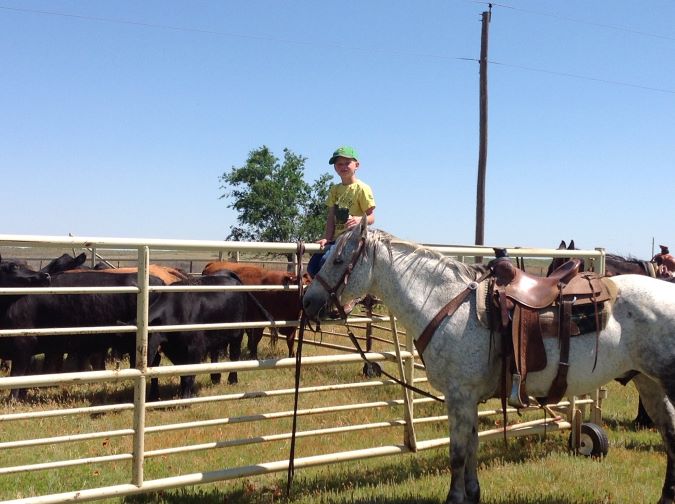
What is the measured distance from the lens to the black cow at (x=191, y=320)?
835 centimetres

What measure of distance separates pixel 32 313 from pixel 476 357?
22.5 feet

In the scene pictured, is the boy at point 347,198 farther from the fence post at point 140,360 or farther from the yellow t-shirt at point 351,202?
the fence post at point 140,360

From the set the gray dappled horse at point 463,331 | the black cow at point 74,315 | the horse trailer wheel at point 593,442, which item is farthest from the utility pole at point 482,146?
the gray dappled horse at point 463,331

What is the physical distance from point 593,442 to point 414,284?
297cm

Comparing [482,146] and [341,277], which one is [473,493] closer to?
[341,277]

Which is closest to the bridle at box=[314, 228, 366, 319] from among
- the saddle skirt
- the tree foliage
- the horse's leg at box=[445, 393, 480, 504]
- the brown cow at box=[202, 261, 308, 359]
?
the saddle skirt

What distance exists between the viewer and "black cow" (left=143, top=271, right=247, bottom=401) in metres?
8.35

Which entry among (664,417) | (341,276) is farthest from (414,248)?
(664,417)

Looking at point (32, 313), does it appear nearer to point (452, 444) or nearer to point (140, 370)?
point (140, 370)

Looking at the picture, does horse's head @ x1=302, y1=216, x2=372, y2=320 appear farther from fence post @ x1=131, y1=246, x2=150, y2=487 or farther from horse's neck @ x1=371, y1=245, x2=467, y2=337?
fence post @ x1=131, y1=246, x2=150, y2=487

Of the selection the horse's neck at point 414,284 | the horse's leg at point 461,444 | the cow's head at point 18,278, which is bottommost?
the horse's leg at point 461,444

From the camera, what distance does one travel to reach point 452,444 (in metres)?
4.32

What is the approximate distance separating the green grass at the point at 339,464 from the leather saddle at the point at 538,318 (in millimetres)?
1191

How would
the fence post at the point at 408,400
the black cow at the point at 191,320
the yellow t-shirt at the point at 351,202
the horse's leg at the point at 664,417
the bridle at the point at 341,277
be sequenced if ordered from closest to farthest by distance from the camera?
the bridle at the point at 341,277
the horse's leg at the point at 664,417
the fence post at the point at 408,400
the yellow t-shirt at the point at 351,202
the black cow at the point at 191,320
